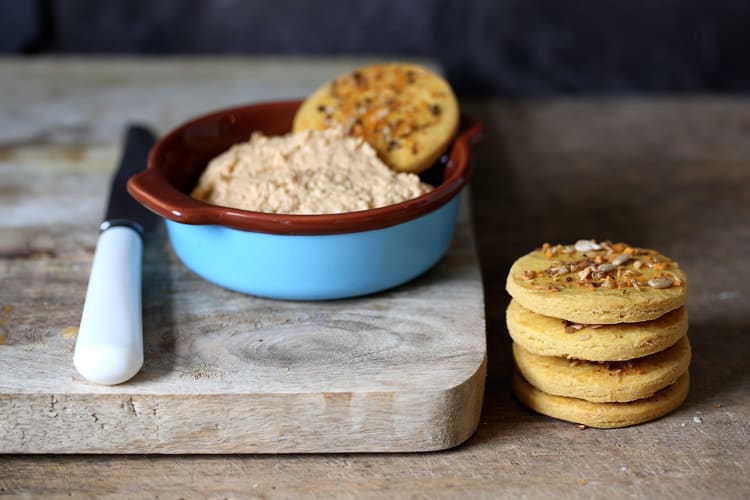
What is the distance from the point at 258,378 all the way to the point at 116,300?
175mm

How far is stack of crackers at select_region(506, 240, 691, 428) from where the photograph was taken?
2.77 ft

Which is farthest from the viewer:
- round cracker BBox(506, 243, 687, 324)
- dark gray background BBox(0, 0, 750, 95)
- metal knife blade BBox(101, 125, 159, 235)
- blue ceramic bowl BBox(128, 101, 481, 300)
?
dark gray background BBox(0, 0, 750, 95)

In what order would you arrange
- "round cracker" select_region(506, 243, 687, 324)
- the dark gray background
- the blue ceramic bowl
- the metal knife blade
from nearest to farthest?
1. "round cracker" select_region(506, 243, 687, 324)
2. the blue ceramic bowl
3. the metal knife blade
4. the dark gray background

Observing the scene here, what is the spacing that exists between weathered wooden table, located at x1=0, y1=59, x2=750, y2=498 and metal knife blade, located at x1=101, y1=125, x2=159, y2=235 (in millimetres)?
76

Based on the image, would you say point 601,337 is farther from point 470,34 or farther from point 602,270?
point 470,34

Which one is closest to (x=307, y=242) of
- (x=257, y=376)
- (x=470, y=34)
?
(x=257, y=376)

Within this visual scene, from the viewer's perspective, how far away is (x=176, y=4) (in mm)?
1914

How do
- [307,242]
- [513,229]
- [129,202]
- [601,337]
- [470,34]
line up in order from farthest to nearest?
[470,34] < [513,229] < [129,202] < [307,242] < [601,337]

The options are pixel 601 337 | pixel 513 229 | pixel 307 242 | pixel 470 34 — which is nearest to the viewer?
pixel 601 337

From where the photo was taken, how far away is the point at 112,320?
884mm

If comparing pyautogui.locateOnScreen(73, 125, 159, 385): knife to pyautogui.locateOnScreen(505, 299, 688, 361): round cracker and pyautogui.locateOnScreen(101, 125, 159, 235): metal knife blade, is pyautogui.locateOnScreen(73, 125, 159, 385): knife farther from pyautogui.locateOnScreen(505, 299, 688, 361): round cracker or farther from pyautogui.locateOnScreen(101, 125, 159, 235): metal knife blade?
pyautogui.locateOnScreen(505, 299, 688, 361): round cracker

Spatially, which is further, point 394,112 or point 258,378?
point 394,112

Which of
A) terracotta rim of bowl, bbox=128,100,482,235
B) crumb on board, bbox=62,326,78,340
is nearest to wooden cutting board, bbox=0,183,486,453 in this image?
crumb on board, bbox=62,326,78,340

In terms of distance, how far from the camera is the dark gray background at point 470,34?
1.90m
